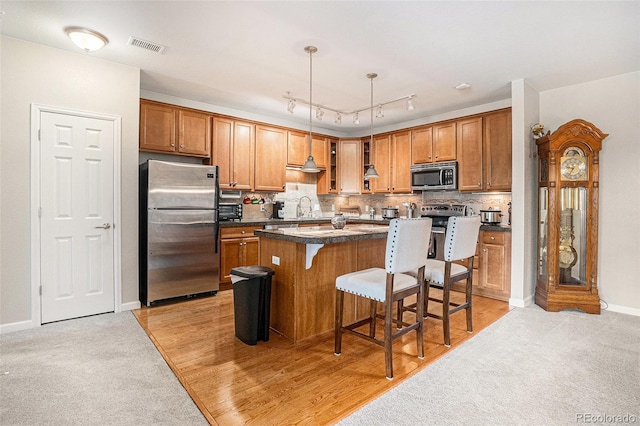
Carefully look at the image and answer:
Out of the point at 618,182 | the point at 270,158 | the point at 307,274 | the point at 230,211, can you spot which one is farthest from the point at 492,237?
the point at 230,211

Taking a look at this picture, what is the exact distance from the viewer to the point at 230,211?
491 cm

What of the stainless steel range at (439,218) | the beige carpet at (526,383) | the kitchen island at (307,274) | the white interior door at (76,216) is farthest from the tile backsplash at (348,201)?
the kitchen island at (307,274)

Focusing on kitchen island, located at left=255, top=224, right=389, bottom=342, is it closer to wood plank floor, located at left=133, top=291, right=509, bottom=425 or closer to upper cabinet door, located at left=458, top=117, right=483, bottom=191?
wood plank floor, located at left=133, top=291, right=509, bottom=425

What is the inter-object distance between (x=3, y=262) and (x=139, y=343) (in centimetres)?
148

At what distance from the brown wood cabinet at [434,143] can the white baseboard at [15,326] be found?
16.9 ft

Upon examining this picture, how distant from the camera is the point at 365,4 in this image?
241 centimetres

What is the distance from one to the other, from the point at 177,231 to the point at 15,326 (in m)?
1.62

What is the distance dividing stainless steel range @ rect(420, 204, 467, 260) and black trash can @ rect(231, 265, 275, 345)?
2.45 metres

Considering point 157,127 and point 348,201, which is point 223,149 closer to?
point 157,127

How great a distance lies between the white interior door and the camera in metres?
3.18

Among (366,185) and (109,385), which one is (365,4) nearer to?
(109,385)

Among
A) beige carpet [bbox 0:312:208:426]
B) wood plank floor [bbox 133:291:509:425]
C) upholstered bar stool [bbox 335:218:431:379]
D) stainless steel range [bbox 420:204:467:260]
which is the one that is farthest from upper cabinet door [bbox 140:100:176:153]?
stainless steel range [bbox 420:204:467:260]

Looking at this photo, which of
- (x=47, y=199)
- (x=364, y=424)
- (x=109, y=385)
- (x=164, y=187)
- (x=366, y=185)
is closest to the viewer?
(x=364, y=424)

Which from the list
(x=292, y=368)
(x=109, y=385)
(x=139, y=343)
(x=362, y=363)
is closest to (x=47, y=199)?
(x=139, y=343)
